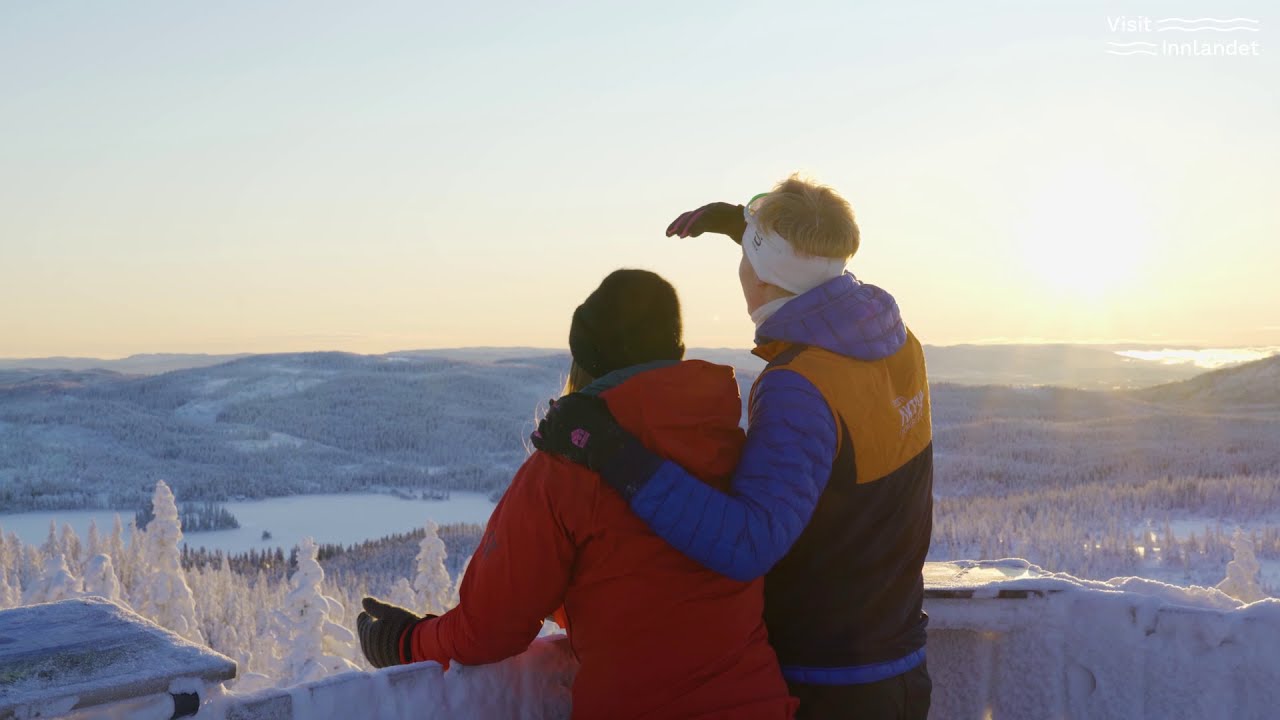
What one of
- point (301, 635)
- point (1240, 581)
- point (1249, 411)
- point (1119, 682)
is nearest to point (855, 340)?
point (1119, 682)

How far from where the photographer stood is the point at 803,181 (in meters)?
3.17

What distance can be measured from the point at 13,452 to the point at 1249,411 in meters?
51.8

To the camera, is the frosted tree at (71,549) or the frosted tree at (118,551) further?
the frosted tree at (71,549)

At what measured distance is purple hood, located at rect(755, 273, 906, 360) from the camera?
2984mm

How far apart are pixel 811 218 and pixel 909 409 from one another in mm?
647

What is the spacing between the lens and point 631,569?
289 centimetres

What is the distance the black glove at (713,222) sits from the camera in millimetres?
3516

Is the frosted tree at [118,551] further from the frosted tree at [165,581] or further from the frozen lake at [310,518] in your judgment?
the frozen lake at [310,518]

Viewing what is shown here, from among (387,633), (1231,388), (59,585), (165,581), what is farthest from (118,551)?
(1231,388)

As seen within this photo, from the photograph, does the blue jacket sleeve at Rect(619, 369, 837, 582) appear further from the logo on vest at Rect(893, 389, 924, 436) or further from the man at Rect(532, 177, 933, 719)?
the logo on vest at Rect(893, 389, 924, 436)

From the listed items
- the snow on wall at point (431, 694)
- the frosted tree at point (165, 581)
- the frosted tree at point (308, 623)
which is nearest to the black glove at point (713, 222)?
the snow on wall at point (431, 694)

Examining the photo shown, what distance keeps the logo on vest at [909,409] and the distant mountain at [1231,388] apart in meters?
48.0

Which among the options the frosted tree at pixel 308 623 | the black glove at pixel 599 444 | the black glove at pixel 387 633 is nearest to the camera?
the black glove at pixel 599 444

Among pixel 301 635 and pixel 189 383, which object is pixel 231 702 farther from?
pixel 189 383
